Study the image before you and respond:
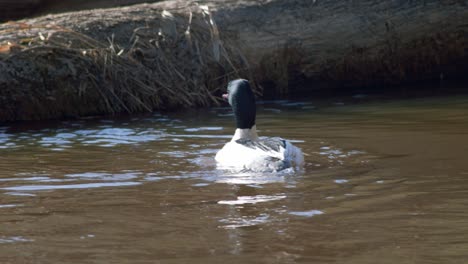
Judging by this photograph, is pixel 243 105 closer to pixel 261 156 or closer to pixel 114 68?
pixel 261 156

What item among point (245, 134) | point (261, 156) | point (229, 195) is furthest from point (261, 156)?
point (229, 195)

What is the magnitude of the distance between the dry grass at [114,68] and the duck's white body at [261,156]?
14.1 ft

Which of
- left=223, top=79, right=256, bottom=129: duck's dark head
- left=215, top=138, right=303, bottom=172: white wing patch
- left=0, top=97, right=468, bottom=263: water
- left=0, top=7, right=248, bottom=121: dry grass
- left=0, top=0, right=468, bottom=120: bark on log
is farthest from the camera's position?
left=0, top=0, right=468, bottom=120: bark on log

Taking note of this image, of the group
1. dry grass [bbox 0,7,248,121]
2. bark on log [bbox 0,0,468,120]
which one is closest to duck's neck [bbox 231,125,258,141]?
dry grass [bbox 0,7,248,121]

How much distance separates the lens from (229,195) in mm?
6848

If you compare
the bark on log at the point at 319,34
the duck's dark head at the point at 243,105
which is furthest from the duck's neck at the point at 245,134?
the bark on log at the point at 319,34

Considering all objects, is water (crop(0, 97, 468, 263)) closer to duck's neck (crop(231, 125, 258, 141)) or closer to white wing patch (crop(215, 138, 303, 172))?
white wing patch (crop(215, 138, 303, 172))

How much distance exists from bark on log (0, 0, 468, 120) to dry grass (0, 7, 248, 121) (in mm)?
127

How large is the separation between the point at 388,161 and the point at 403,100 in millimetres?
4912

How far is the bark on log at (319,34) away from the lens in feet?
44.3

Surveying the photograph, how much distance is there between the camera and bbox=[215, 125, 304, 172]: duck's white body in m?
7.93

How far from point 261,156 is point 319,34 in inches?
241

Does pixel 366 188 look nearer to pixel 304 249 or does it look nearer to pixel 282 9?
pixel 304 249

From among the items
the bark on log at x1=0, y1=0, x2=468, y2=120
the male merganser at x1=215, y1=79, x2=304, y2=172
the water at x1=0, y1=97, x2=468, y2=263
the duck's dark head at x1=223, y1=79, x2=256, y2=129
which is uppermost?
the bark on log at x1=0, y1=0, x2=468, y2=120
